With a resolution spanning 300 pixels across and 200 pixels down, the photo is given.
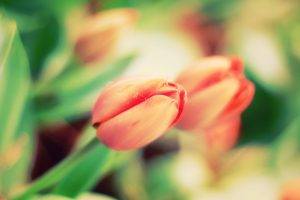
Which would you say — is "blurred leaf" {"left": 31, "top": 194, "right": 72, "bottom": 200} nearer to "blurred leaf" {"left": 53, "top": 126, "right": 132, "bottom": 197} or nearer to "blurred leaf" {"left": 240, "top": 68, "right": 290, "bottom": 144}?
"blurred leaf" {"left": 53, "top": 126, "right": 132, "bottom": 197}

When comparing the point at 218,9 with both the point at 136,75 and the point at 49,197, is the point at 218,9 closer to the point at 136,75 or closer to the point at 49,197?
the point at 136,75

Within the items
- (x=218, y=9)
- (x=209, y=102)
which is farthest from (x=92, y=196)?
(x=218, y=9)

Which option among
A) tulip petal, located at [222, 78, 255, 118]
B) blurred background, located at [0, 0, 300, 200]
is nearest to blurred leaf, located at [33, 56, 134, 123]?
blurred background, located at [0, 0, 300, 200]

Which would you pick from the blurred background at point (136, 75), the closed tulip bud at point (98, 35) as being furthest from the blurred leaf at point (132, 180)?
the closed tulip bud at point (98, 35)

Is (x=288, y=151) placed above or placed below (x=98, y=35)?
below

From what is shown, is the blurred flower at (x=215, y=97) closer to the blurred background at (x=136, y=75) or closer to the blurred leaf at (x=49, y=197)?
the blurred background at (x=136, y=75)

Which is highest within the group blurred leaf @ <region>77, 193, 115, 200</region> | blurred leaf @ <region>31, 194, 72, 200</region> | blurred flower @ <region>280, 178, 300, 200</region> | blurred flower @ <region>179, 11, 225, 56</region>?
blurred flower @ <region>179, 11, 225, 56</region>
